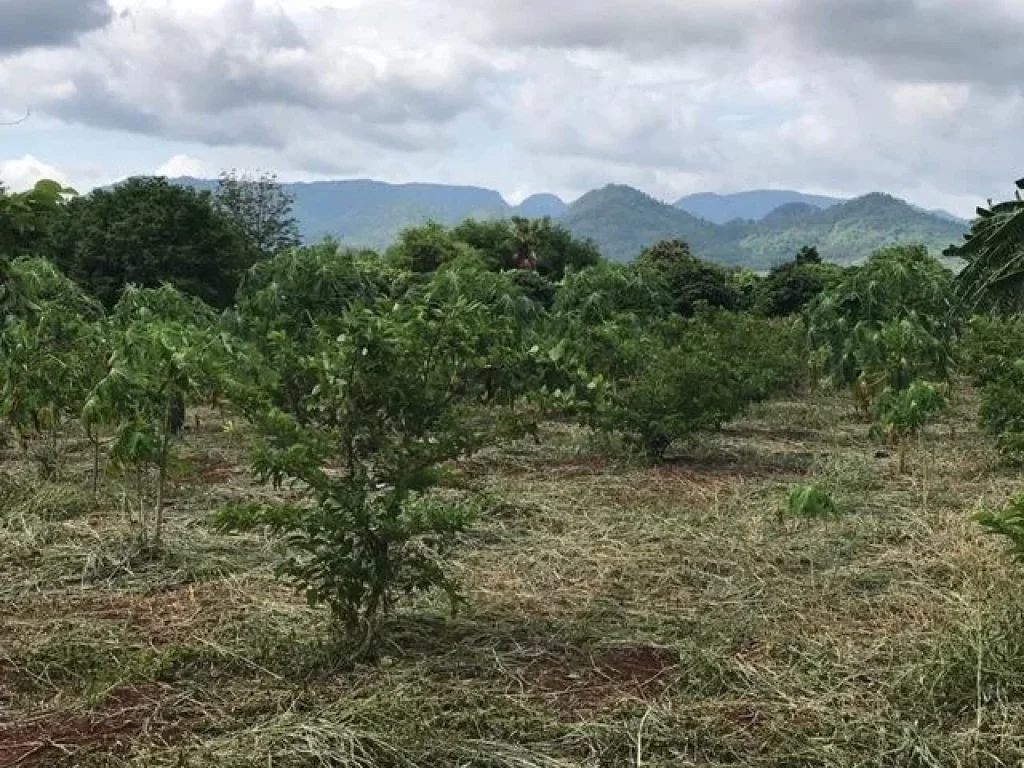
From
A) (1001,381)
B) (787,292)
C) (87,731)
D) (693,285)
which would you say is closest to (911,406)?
(1001,381)

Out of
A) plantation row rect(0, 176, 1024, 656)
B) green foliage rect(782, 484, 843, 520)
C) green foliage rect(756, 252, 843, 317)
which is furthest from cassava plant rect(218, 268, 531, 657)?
green foliage rect(756, 252, 843, 317)

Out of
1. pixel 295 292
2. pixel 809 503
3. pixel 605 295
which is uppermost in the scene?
pixel 605 295

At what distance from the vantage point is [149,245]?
97.5ft

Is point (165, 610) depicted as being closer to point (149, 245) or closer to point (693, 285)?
point (149, 245)

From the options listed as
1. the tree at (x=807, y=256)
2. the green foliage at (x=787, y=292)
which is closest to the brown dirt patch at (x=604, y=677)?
the green foliage at (x=787, y=292)

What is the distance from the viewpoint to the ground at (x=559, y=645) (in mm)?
3793

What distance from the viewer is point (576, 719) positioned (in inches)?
160

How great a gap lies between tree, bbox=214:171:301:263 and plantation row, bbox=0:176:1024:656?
1357 inches

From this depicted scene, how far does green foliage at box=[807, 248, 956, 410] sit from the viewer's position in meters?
10.5

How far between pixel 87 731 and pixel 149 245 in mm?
27432

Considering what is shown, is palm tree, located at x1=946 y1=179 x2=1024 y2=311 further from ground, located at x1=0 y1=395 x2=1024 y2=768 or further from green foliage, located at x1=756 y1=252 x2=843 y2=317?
green foliage, located at x1=756 y1=252 x2=843 y2=317

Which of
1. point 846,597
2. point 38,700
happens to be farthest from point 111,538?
point 846,597

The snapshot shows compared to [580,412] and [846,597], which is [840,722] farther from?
[580,412]

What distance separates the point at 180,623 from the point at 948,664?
3307 mm
